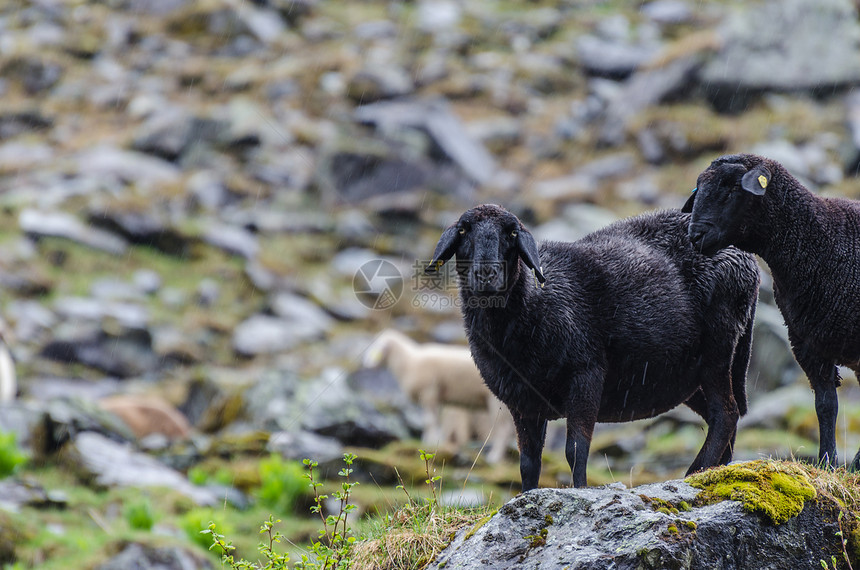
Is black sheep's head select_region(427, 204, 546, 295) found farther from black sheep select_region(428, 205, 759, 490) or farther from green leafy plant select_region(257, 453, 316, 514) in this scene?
green leafy plant select_region(257, 453, 316, 514)

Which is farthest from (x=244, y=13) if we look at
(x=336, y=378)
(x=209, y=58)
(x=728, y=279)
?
(x=728, y=279)

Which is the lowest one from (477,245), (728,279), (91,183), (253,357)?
(253,357)

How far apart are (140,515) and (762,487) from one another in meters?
7.63

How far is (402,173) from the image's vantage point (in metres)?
29.3

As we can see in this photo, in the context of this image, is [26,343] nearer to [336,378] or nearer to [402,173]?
[336,378]

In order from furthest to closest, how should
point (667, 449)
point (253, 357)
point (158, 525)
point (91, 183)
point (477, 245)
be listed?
1. point (91, 183)
2. point (253, 357)
3. point (667, 449)
4. point (158, 525)
5. point (477, 245)

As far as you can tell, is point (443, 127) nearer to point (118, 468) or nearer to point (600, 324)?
point (118, 468)

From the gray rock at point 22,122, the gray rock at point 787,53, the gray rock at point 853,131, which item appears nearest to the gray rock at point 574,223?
the gray rock at point 853,131

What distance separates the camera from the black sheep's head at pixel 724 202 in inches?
232

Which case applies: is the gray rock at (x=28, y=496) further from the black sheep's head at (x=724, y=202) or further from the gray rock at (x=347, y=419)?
the black sheep's head at (x=724, y=202)

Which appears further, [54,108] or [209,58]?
[209,58]

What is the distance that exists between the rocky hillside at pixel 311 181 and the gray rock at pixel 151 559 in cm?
31

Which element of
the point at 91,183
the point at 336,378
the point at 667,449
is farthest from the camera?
the point at 91,183

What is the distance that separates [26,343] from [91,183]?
29.8 feet
